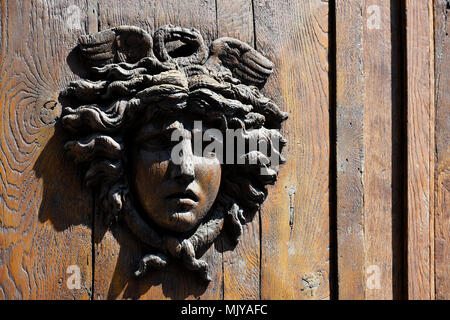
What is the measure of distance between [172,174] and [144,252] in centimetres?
25

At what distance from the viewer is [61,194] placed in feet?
5.54

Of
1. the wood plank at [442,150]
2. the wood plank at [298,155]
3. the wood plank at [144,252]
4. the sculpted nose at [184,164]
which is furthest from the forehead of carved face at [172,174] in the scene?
the wood plank at [442,150]

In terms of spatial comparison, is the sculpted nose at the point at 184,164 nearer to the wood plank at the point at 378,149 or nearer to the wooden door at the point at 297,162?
the wooden door at the point at 297,162

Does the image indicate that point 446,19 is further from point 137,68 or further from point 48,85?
point 48,85

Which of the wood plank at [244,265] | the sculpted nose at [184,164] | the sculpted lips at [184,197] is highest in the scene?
the sculpted nose at [184,164]

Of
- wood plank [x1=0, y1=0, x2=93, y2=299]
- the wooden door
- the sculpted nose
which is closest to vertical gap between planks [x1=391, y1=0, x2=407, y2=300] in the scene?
the wooden door

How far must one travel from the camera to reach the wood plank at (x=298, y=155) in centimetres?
179

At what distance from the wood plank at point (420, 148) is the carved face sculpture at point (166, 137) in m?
0.46

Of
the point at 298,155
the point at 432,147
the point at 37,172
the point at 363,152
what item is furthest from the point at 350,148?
the point at 37,172

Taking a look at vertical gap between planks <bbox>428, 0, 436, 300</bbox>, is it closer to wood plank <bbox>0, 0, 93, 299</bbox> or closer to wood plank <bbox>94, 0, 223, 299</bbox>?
wood plank <bbox>94, 0, 223, 299</bbox>

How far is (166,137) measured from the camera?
1678mm

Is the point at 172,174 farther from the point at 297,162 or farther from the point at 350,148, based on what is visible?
the point at 350,148

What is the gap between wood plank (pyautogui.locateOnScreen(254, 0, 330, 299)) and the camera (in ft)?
5.88
